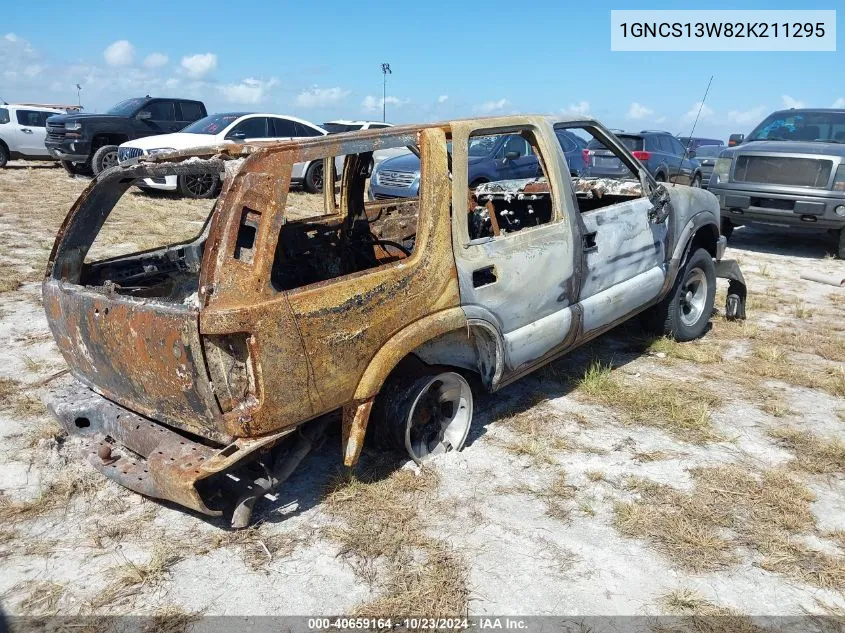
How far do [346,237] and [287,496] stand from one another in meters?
1.89

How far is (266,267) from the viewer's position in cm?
262

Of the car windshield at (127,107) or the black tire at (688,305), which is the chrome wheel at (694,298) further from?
the car windshield at (127,107)

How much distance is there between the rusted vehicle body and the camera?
2611 mm

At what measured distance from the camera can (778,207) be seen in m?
8.96

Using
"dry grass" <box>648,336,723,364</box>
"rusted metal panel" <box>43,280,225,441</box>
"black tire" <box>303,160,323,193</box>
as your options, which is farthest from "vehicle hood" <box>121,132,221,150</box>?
"rusted metal panel" <box>43,280,225,441</box>

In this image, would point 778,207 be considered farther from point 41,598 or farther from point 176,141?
point 176,141

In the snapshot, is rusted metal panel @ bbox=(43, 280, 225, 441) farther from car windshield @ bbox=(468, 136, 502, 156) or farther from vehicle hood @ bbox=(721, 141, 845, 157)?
vehicle hood @ bbox=(721, 141, 845, 157)

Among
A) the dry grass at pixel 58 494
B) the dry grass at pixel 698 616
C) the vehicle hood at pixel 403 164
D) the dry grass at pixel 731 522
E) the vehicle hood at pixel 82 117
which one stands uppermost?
A: the vehicle hood at pixel 82 117

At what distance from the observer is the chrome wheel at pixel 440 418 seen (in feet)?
11.3

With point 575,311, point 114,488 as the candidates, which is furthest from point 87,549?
point 575,311

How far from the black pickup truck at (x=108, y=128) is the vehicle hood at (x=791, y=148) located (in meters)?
11.2

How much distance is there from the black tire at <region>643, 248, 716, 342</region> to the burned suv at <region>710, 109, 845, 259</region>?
13.8 feet

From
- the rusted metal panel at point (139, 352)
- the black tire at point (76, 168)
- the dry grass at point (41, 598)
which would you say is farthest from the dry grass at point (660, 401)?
the black tire at point (76, 168)

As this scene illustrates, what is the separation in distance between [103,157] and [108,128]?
3.42 feet
